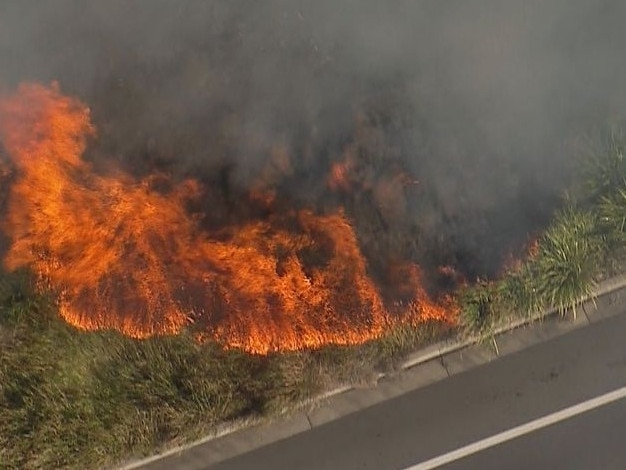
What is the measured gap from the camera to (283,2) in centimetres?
634

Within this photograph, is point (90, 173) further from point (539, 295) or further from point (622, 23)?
point (622, 23)

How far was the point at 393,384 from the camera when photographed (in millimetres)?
6105

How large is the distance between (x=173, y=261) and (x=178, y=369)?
103cm

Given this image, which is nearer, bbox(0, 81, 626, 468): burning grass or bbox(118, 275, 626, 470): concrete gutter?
bbox(0, 81, 626, 468): burning grass

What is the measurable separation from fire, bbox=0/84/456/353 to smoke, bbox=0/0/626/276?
0.23 meters

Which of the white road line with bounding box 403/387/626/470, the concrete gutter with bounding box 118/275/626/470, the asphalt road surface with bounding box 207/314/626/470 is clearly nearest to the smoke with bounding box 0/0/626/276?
the concrete gutter with bounding box 118/275/626/470

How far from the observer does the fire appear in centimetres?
611

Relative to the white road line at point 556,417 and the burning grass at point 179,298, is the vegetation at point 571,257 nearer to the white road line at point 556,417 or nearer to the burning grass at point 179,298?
the burning grass at point 179,298

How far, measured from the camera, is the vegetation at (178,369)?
234 inches

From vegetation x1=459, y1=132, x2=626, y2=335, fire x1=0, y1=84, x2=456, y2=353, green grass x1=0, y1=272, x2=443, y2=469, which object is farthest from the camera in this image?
fire x1=0, y1=84, x2=456, y2=353

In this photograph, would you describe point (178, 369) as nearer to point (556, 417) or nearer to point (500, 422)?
point (500, 422)

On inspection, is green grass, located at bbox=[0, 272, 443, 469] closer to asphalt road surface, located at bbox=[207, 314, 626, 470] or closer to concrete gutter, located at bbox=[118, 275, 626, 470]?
concrete gutter, located at bbox=[118, 275, 626, 470]

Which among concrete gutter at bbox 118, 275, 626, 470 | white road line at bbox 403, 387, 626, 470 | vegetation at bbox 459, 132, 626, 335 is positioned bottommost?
white road line at bbox 403, 387, 626, 470

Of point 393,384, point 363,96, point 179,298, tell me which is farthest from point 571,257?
point 179,298
